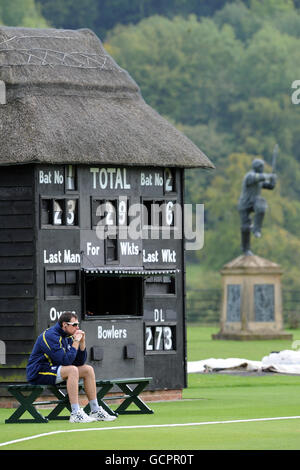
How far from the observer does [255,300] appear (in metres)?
45.7

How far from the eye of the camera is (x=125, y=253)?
24.9 meters

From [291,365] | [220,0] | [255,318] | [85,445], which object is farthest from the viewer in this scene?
[220,0]

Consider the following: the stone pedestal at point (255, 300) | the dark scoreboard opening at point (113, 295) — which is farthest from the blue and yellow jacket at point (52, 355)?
the stone pedestal at point (255, 300)

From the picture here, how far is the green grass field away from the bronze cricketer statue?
796 inches

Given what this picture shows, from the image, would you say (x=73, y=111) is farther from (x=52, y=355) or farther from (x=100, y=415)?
(x=100, y=415)

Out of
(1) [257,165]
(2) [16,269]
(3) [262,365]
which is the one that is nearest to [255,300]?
(1) [257,165]

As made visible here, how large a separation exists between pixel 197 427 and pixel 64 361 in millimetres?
2122

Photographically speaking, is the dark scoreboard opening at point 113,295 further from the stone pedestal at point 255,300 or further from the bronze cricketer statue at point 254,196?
the bronze cricketer statue at point 254,196

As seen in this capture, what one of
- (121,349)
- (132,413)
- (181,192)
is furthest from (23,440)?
(181,192)

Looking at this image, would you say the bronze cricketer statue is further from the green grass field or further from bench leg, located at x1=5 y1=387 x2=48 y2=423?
bench leg, located at x1=5 y1=387 x2=48 y2=423

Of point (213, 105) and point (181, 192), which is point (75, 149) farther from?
point (213, 105)

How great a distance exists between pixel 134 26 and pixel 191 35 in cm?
669

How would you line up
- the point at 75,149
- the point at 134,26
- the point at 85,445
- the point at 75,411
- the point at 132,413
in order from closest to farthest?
1. the point at 85,445
2. the point at 75,411
3. the point at 132,413
4. the point at 75,149
5. the point at 134,26

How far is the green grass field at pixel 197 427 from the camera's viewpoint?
17.9 m
